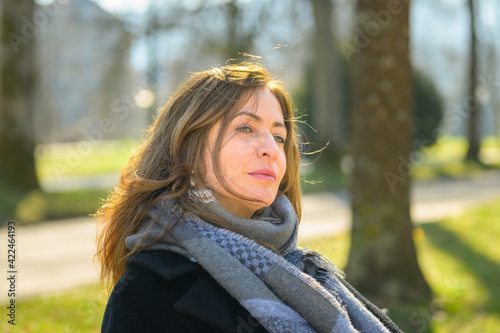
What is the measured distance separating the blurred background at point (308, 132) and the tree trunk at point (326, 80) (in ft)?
0.16

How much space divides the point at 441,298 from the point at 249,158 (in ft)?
13.3

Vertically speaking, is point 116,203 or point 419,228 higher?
point 116,203

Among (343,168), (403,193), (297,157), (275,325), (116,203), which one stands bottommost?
(343,168)

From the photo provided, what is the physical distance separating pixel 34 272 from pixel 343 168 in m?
14.1

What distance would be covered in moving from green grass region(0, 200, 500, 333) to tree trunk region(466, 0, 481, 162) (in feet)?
44.2

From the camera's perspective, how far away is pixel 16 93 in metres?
10.8

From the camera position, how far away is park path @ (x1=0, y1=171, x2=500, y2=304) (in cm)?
629

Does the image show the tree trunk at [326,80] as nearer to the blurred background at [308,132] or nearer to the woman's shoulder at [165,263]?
the blurred background at [308,132]

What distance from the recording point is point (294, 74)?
26781 millimetres

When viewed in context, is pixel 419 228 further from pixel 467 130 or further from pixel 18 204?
pixel 467 130

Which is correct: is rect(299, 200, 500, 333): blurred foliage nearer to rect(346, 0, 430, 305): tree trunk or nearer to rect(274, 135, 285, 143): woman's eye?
rect(346, 0, 430, 305): tree trunk

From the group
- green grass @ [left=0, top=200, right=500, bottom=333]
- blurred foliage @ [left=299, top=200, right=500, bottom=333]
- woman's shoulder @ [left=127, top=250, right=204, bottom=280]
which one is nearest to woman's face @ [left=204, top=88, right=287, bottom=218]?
woman's shoulder @ [left=127, top=250, right=204, bottom=280]

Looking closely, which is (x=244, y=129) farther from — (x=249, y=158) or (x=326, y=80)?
(x=326, y=80)

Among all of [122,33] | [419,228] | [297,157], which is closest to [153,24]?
[122,33]
